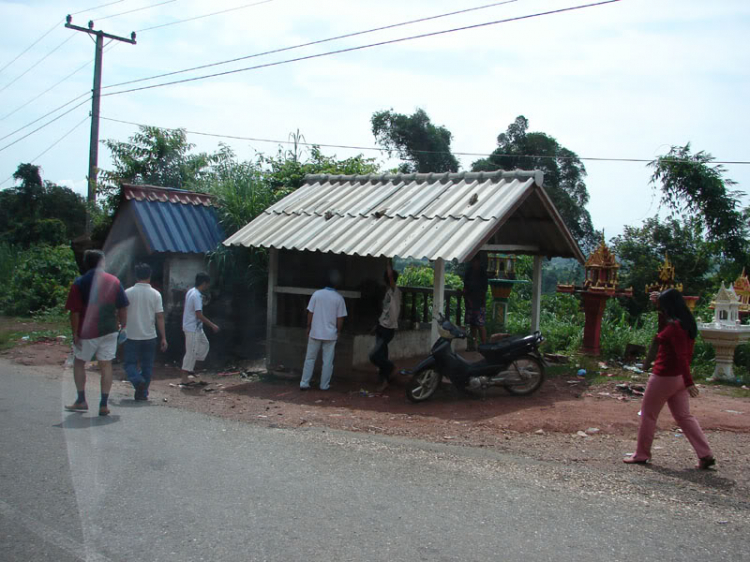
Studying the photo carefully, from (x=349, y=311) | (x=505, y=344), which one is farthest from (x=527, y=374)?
→ (x=349, y=311)

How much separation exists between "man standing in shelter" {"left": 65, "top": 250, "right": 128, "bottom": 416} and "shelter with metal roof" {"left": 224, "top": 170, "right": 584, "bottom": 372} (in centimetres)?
308

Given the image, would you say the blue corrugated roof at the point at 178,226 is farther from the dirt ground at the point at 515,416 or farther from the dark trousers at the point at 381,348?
the dark trousers at the point at 381,348

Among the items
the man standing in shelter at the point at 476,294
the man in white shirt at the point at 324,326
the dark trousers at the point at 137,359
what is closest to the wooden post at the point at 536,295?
the man standing in shelter at the point at 476,294

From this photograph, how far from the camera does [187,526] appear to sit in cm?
437

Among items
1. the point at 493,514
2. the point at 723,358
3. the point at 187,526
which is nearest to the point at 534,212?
the point at 723,358

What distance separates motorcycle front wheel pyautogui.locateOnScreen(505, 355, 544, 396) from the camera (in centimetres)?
877

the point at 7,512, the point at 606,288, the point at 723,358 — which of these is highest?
the point at 606,288

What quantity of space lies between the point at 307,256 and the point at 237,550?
803 centimetres

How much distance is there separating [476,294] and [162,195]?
6322 millimetres

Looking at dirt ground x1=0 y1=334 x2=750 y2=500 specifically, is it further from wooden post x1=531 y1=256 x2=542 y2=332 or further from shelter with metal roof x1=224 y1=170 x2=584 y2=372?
wooden post x1=531 y1=256 x2=542 y2=332

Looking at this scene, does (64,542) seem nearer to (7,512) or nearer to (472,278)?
(7,512)

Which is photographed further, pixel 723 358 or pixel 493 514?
pixel 723 358

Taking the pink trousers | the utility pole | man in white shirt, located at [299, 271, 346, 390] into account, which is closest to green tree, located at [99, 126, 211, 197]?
the utility pole

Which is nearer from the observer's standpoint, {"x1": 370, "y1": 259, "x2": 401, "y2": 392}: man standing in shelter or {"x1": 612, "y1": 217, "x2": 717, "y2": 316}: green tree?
{"x1": 370, "y1": 259, "x2": 401, "y2": 392}: man standing in shelter
